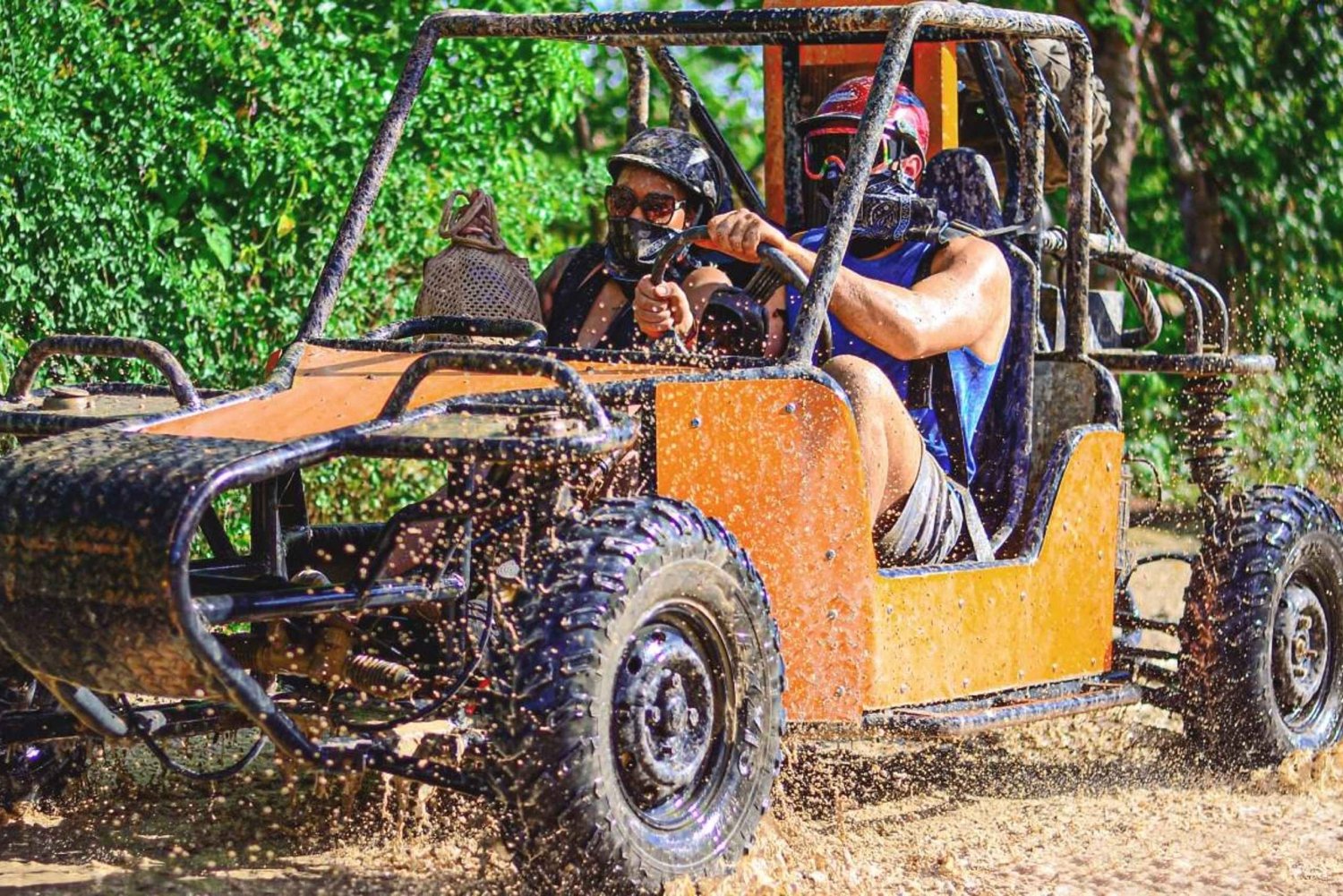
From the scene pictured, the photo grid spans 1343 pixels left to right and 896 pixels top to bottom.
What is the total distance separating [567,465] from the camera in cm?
427

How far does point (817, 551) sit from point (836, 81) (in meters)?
3.18

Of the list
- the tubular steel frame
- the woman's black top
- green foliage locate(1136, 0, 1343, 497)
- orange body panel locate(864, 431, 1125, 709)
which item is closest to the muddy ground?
orange body panel locate(864, 431, 1125, 709)

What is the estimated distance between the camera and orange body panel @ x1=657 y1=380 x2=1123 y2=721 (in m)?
4.62

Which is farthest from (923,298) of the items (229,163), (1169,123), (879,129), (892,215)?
(1169,123)

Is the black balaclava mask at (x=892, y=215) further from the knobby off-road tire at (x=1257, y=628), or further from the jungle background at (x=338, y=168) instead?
the jungle background at (x=338, y=168)

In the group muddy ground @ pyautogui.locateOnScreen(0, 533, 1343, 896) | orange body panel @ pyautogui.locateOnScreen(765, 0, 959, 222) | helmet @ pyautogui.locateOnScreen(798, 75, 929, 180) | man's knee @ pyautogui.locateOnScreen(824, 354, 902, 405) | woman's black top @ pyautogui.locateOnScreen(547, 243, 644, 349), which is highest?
orange body panel @ pyautogui.locateOnScreen(765, 0, 959, 222)

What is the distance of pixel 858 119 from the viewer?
225 inches

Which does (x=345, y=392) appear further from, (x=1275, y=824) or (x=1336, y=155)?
(x=1336, y=155)

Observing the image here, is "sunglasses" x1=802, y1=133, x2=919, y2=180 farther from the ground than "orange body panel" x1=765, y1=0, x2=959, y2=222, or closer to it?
closer to it

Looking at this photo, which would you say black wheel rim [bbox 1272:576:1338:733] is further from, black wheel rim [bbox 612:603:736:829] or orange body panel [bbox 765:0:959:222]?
black wheel rim [bbox 612:603:736:829]

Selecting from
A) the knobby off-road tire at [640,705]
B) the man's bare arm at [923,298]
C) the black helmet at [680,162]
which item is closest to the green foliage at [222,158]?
the black helmet at [680,162]

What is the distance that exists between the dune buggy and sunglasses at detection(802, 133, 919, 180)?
320mm

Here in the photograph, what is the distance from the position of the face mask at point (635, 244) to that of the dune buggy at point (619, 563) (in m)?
0.53

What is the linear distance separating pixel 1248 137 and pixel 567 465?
933 centimetres
